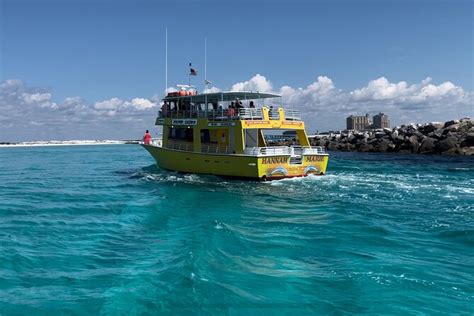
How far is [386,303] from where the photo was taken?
6414 millimetres

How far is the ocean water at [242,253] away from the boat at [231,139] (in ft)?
11.3

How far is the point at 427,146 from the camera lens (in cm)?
4231

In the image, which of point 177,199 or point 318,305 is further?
point 177,199

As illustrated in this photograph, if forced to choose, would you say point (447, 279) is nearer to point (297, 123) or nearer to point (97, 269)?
point (97, 269)

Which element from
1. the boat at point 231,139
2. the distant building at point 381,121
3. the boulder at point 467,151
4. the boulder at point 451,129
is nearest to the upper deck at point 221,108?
the boat at point 231,139

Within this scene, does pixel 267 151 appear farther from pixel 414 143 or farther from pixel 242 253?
pixel 414 143

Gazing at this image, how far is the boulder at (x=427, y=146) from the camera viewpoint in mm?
41906

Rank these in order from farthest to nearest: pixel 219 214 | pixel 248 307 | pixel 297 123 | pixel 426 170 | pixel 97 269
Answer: pixel 426 170 → pixel 297 123 → pixel 219 214 → pixel 97 269 → pixel 248 307

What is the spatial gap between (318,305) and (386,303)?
1.06 metres

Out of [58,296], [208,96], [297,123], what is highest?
[208,96]

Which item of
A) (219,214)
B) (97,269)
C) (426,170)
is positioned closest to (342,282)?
(97,269)

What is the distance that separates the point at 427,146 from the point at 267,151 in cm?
2818

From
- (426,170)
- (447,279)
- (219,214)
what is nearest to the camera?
(447,279)

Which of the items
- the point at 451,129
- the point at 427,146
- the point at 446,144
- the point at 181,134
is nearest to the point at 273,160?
the point at 181,134
